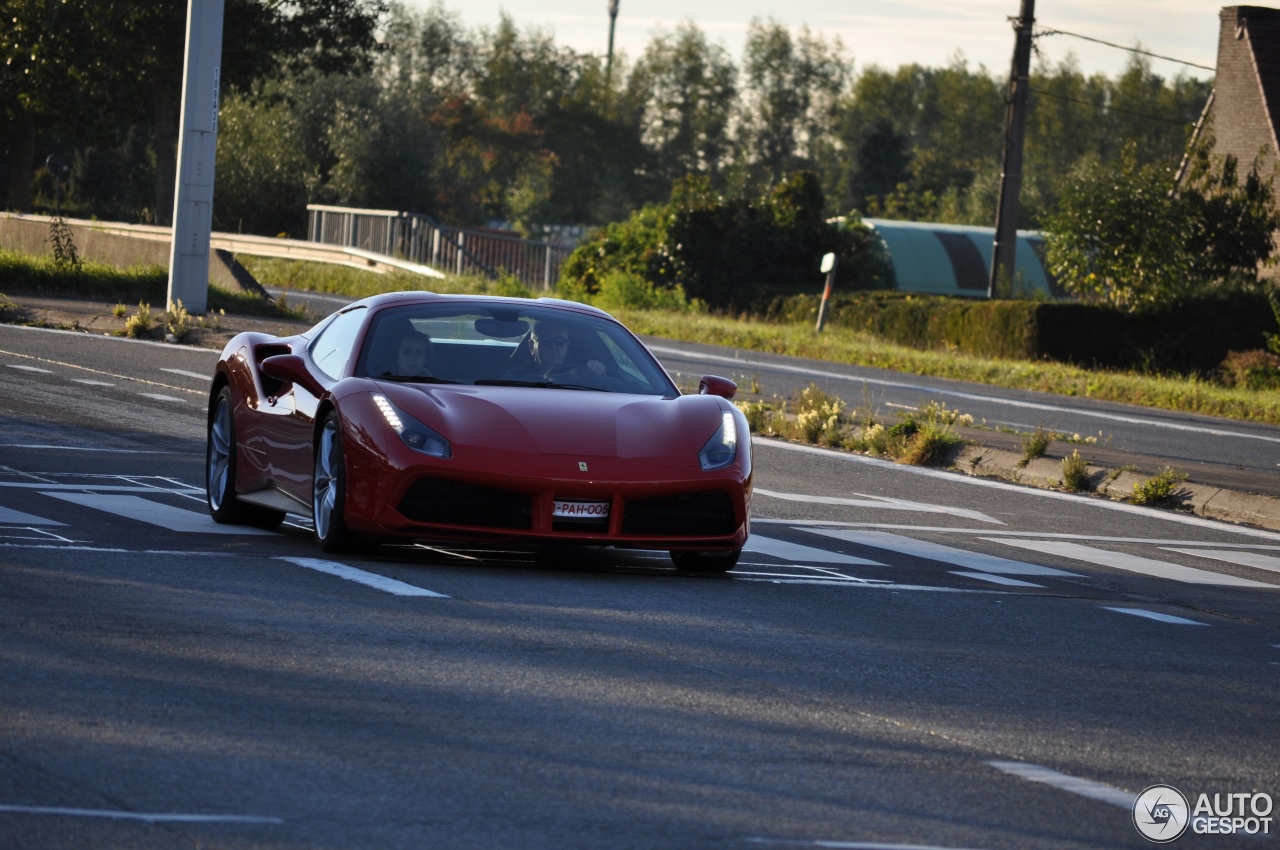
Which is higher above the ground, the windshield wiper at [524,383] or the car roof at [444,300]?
the car roof at [444,300]

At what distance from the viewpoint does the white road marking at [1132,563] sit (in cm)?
1080

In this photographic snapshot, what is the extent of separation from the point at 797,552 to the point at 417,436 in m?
2.67

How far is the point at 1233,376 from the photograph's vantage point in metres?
32.7

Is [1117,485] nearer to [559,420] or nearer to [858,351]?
[559,420]

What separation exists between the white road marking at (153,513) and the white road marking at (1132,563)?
15.0 feet

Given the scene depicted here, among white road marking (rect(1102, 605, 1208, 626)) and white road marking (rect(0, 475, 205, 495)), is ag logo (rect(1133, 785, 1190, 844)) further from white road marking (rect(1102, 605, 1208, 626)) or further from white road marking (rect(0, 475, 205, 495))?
white road marking (rect(0, 475, 205, 495))

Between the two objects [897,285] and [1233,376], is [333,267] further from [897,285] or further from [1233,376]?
[1233,376]

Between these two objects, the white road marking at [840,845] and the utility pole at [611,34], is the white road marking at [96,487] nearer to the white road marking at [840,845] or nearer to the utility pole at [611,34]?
the white road marking at [840,845]

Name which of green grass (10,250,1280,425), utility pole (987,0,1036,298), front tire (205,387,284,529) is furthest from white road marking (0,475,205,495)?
utility pole (987,0,1036,298)

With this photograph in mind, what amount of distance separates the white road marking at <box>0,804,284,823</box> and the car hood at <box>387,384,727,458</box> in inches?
166

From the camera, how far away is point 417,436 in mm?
8812

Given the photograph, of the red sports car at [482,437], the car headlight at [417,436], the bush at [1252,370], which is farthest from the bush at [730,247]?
the car headlight at [417,436]

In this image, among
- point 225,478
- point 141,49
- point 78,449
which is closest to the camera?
point 225,478

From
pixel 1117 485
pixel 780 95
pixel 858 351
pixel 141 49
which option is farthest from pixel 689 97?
pixel 1117 485
